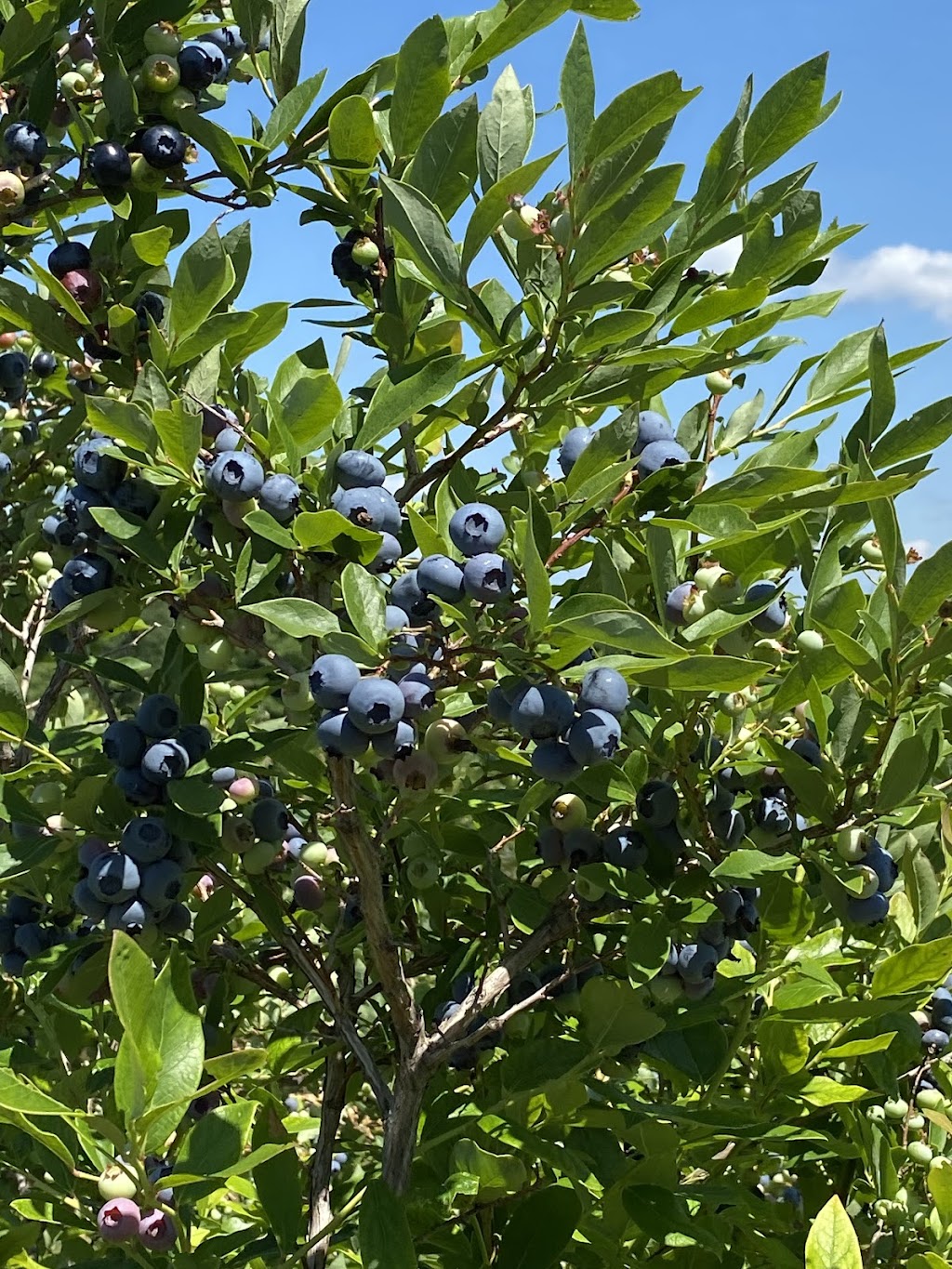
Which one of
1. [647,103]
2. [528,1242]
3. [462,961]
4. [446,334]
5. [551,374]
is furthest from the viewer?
[462,961]

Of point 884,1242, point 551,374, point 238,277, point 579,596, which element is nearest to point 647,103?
point 551,374

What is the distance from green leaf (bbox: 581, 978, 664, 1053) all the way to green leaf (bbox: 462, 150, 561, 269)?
29.2 inches

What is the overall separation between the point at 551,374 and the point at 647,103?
0.28 m

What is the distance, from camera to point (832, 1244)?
100 centimetres

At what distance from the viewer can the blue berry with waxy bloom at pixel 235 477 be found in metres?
1.15

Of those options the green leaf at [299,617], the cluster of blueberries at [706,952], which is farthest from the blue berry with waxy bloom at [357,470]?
the cluster of blueberries at [706,952]

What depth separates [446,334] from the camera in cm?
137

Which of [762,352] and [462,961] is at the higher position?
[762,352]

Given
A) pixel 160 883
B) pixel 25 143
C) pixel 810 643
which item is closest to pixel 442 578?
pixel 810 643

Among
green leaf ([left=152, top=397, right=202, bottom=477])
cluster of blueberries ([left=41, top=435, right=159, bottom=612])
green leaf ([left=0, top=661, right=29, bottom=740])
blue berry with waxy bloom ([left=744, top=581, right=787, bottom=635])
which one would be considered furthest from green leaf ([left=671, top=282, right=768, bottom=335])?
green leaf ([left=0, top=661, right=29, bottom=740])

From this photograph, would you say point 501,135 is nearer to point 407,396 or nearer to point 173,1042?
point 407,396

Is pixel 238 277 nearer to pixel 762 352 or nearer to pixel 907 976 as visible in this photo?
pixel 762 352

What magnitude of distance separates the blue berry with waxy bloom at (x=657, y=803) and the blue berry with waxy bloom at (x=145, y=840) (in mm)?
511

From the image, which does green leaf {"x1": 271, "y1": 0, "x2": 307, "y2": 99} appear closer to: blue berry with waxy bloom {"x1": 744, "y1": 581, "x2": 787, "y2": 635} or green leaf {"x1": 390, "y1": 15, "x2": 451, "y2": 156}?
green leaf {"x1": 390, "y1": 15, "x2": 451, "y2": 156}
